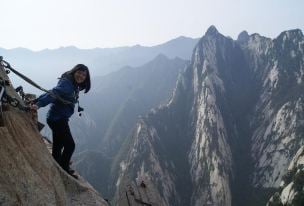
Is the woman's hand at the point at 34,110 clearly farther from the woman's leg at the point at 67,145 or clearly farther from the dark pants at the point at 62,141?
the woman's leg at the point at 67,145

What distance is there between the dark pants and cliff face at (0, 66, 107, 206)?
59 centimetres

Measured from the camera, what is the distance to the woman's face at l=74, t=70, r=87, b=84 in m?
12.0

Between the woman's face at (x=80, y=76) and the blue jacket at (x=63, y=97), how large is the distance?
185 mm

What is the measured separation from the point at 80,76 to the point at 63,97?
82 centimetres

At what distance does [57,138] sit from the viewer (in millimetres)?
12523

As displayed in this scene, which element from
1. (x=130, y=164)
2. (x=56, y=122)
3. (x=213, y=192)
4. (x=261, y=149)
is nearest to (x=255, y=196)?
(x=213, y=192)

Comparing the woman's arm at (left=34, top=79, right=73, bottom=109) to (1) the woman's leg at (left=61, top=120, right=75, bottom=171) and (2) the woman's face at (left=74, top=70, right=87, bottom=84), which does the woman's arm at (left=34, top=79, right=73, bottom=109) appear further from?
(1) the woman's leg at (left=61, top=120, right=75, bottom=171)

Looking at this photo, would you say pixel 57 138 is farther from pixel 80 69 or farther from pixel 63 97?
pixel 80 69

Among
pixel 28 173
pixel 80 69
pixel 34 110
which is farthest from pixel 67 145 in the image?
pixel 28 173

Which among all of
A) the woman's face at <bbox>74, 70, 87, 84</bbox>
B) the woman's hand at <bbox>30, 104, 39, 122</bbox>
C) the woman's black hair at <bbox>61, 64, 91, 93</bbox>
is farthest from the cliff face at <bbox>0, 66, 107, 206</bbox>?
the woman's face at <bbox>74, 70, 87, 84</bbox>

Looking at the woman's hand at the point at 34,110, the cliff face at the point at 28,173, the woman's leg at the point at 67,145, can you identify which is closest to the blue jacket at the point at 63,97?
the woman's hand at the point at 34,110

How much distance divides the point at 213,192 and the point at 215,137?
101ft

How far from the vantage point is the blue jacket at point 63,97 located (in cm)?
1174

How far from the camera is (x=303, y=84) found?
191125 mm
